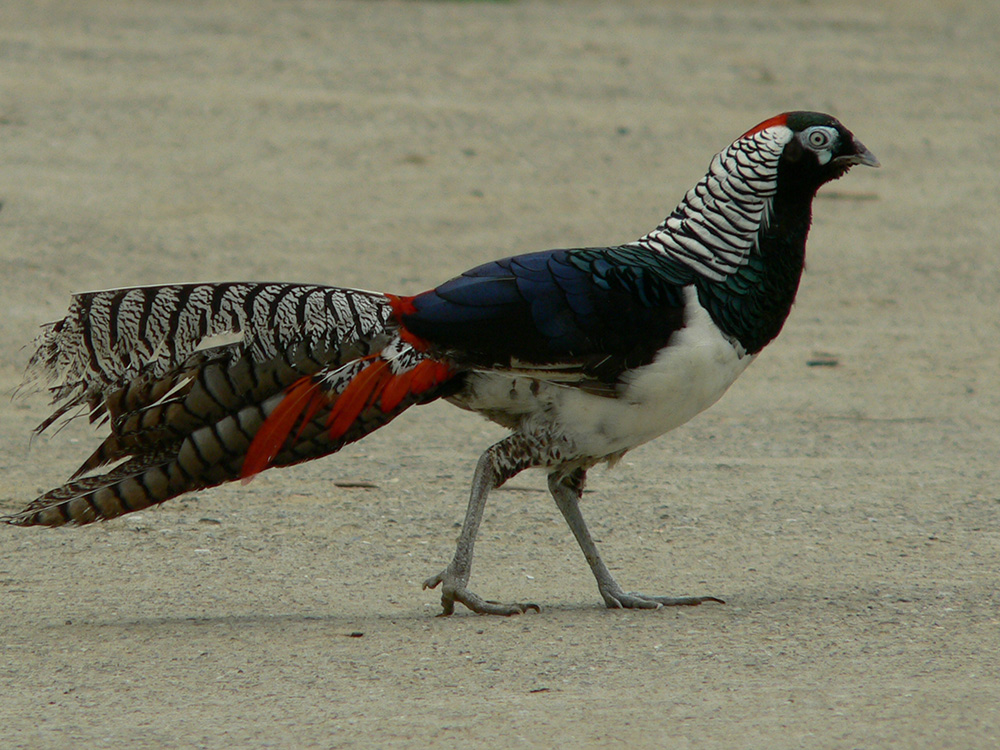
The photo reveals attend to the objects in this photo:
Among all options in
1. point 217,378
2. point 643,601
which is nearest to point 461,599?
point 643,601

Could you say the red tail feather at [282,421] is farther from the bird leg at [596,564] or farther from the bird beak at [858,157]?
the bird beak at [858,157]

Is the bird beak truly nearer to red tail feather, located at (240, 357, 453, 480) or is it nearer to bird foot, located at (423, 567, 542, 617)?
red tail feather, located at (240, 357, 453, 480)

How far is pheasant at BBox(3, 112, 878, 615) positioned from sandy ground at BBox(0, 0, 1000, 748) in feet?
1.78

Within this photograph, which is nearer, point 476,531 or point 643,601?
point 476,531

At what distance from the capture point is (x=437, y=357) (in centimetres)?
485

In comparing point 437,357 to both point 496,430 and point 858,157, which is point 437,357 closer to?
point 858,157

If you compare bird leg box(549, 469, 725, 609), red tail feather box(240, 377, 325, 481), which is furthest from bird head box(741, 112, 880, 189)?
red tail feather box(240, 377, 325, 481)

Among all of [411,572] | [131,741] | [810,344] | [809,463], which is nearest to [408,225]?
[810,344]

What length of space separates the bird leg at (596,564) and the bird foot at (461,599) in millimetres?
300

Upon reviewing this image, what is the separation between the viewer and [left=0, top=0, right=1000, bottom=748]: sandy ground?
4.29 m

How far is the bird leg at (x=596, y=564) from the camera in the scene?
16.7 feet

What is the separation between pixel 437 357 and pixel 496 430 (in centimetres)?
289

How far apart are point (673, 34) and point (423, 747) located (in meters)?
11.8

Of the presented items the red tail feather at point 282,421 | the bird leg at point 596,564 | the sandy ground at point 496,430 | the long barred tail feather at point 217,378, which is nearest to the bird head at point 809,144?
the bird leg at point 596,564
